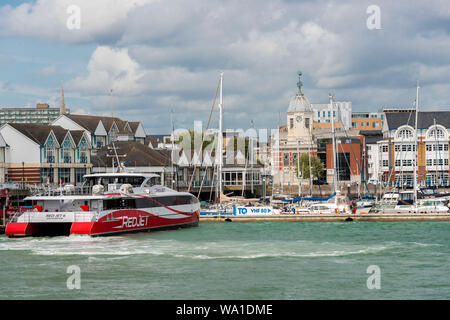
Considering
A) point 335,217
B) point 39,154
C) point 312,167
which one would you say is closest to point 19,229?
point 39,154

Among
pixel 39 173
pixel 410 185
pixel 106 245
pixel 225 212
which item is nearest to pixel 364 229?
pixel 225 212

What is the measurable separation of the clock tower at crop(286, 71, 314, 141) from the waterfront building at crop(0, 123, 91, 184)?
2725 inches

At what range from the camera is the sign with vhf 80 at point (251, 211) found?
68562mm

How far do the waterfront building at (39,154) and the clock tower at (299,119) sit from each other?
6922cm

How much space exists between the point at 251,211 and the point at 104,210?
23.1 meters

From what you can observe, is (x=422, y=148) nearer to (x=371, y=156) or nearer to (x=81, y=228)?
(x=371, y=156)

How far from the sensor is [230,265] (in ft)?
118

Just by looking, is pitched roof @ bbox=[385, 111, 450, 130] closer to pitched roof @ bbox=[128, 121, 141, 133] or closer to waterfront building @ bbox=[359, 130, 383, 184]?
waterfront building @ bbox=[359, 130, 383, 184]

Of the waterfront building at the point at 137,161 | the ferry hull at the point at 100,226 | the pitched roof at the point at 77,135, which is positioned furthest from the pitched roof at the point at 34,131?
the ferry hull at the point at 100,226

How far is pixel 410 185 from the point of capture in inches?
4454

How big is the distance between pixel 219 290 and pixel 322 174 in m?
103

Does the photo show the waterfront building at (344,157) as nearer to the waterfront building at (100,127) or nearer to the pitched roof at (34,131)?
the waterfront building at (100,127)

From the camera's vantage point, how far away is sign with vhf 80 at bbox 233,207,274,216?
6856 centimetres
